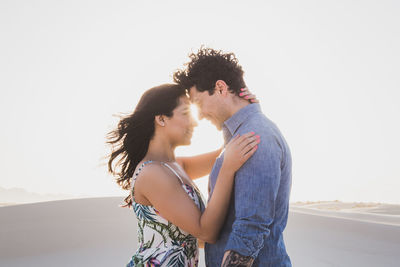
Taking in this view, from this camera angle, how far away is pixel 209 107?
7.27 ft

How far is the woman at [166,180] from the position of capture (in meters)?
1.94

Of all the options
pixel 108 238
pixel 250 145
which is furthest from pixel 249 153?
pixel 108 238

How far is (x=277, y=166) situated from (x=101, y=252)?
519cm

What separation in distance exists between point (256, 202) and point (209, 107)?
75 centimetres

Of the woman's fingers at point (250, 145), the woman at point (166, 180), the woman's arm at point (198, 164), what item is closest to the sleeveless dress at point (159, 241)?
the woman at point (166, 180)

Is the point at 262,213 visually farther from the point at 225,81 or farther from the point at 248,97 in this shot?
the point at 225,81

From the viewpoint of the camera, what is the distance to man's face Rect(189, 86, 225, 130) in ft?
7.14

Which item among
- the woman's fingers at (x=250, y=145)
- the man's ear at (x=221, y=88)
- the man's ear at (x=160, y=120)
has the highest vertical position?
the man's ear at (x=160, y=120)

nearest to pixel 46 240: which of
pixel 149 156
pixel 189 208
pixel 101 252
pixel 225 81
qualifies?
pixel 101 252

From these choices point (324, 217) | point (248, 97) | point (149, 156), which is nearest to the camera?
point (248, 97)

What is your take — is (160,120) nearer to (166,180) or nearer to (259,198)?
(166,180)

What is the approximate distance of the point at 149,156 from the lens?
9.09 feet

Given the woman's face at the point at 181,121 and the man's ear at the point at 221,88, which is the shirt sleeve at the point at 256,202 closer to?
the man's ear at the point at 221,88

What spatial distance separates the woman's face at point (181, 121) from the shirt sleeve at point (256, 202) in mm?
1112
